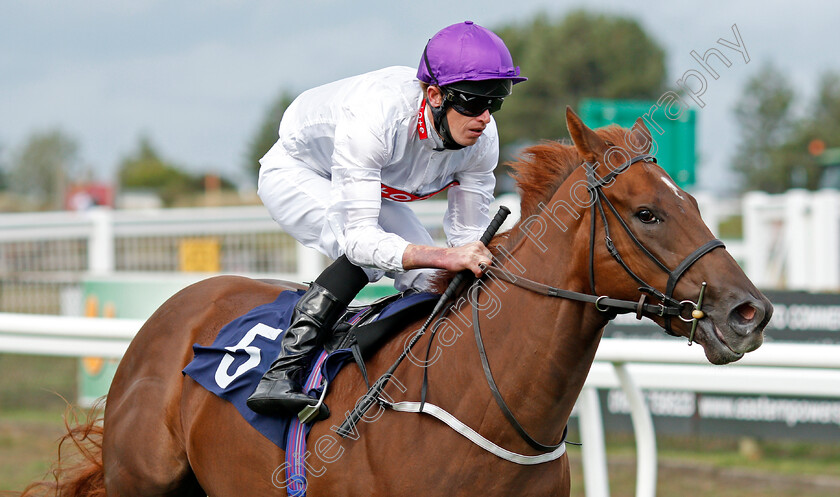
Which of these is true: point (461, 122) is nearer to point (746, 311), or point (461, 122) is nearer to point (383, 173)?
point (383, 173)

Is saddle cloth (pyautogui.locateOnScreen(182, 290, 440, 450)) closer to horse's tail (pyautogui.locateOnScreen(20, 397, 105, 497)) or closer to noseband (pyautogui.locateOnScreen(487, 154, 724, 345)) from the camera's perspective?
noseband (pyautogui.locateOnScreen(487, 154, 724, 345))

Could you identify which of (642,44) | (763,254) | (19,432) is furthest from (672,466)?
(642,44)

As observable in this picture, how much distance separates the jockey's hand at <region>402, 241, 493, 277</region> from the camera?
8.84 feet

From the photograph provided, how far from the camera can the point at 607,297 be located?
245cm

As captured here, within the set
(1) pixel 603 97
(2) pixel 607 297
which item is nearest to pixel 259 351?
(2) pixel 607 297

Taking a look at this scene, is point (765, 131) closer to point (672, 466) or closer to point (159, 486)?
point (672, 466)

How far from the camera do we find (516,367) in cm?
260

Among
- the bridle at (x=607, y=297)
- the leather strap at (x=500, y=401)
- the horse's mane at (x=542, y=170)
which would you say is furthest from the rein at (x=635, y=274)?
the leather strap at (x=500, y=401)

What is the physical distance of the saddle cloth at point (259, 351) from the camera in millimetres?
2945

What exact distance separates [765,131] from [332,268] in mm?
45789

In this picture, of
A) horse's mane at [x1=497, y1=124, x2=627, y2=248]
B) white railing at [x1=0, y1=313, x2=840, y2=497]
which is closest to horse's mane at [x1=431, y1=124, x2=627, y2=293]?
horse's mane at [x1=497, y1=124, x2=627, y2=248]

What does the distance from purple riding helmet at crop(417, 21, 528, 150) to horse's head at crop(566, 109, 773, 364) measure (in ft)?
1.25

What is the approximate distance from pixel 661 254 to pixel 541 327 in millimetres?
413

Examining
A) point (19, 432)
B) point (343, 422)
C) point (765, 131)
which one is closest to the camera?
point (343, 422)
